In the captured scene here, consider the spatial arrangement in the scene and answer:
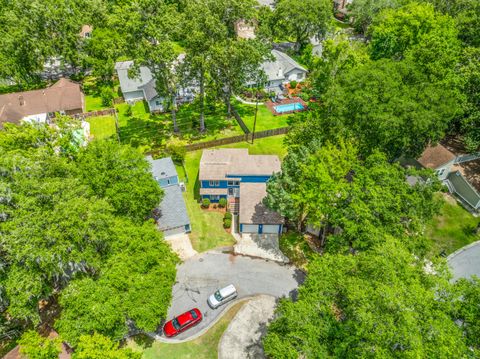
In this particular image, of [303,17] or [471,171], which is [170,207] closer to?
[471,171]

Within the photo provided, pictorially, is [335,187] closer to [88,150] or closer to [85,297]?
[85,297]

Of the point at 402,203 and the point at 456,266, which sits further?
the point at 456,266

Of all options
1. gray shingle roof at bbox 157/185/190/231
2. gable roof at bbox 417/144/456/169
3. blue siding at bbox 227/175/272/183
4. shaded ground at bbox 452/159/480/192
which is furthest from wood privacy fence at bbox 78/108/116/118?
shaded ground at bbox 452/159/480/192

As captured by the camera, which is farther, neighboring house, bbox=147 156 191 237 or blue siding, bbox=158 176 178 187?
blue siding, bbox=158 176 178 187

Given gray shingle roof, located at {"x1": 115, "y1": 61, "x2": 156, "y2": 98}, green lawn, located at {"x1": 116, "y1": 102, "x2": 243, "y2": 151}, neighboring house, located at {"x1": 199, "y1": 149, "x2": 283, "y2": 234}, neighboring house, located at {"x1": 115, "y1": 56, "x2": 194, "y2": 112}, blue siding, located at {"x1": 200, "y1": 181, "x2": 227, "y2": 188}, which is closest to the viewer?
neighboring house, located at {"x1": 199, "y1": 149, "x2": 283, "y2": 234}

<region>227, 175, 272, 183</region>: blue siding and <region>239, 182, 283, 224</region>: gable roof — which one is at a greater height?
<region>227, 175, 272, 183</region>: blue siding

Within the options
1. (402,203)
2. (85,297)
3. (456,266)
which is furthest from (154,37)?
(456,266)

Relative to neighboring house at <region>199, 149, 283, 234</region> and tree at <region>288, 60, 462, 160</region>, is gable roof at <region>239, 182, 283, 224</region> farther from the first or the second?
tree at <region>288, 60, 462, 160</region>
